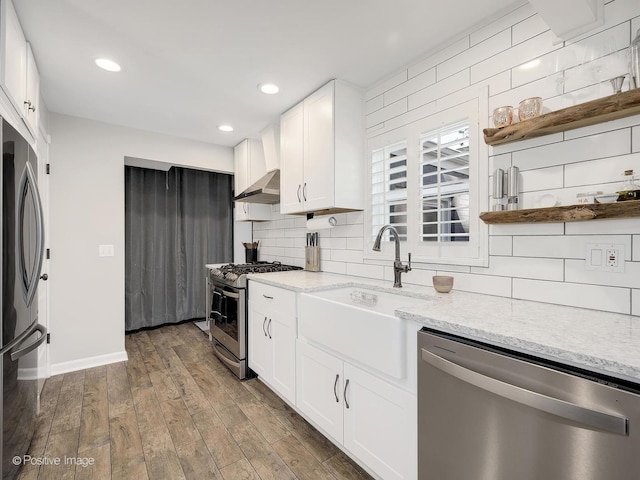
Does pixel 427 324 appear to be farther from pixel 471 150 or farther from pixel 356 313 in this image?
pixel 471 150

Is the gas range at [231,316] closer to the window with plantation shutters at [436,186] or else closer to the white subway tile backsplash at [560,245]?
the window with plantation shutters at [436,186]

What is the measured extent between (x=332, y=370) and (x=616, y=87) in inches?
71.3

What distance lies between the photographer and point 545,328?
1035 millimetres

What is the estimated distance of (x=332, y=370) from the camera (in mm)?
1683

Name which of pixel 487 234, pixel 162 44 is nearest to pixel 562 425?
pixel 487 234

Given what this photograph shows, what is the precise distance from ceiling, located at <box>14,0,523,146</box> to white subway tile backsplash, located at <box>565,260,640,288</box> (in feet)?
4.52

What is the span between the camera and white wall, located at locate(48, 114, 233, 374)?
282cm

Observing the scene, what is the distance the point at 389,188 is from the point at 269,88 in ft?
4.15

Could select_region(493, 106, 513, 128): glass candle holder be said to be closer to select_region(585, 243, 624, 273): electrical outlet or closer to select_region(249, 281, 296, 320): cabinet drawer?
select_region(585, 243, 624, 273): electrical outlet

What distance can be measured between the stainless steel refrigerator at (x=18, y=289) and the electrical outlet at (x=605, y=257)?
2.57 m

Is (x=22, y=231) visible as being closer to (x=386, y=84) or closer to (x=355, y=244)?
(x=355, y=244)

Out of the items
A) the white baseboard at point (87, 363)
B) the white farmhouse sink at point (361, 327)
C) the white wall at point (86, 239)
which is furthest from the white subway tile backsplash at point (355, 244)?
the white baseboard at point (87, 363)

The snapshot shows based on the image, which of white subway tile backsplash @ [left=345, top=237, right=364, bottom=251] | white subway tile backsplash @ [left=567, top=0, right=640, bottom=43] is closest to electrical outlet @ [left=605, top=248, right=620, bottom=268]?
white subway tile backsplash @ [left=567, top=0, right=640, bottom=43]

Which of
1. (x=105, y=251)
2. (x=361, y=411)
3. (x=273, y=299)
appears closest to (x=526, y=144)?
(x=361, y=411)
